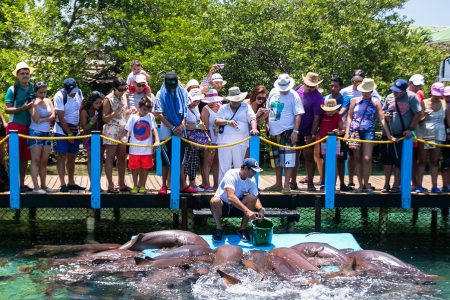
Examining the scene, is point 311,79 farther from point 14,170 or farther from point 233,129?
point 14,170

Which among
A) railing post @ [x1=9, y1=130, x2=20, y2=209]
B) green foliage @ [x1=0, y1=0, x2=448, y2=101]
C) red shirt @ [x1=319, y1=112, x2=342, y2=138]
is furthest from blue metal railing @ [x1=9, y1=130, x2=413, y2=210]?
green foliage @ [x1=0, y1=0, x2=448, y2=101]

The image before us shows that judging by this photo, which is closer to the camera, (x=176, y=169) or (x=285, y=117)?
(x=176, y=169)

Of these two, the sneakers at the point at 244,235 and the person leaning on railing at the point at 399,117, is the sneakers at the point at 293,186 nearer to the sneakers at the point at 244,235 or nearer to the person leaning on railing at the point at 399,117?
the person leaning on railing at the point at 399,117

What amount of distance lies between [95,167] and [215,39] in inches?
431

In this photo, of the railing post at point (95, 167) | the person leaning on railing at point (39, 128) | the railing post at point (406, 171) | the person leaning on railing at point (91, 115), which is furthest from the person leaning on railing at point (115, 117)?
the railing post at point (406, 171)

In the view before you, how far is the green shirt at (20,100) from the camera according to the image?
12.3 m

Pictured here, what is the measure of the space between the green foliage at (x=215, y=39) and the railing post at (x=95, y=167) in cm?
941

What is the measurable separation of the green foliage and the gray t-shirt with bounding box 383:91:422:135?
957cm

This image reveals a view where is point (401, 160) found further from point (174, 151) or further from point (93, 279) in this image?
point (93, 279)

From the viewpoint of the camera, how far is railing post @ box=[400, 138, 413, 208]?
504 inches

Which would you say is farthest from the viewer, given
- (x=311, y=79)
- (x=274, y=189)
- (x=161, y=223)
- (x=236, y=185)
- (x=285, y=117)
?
(x=161, y=223)

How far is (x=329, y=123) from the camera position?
520 inches

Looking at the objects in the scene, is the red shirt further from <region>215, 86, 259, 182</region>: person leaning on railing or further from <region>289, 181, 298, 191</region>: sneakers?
<region>215, 86, 259, 182</region>: person leaning on railing

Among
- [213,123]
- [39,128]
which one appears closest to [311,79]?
[213,123]
